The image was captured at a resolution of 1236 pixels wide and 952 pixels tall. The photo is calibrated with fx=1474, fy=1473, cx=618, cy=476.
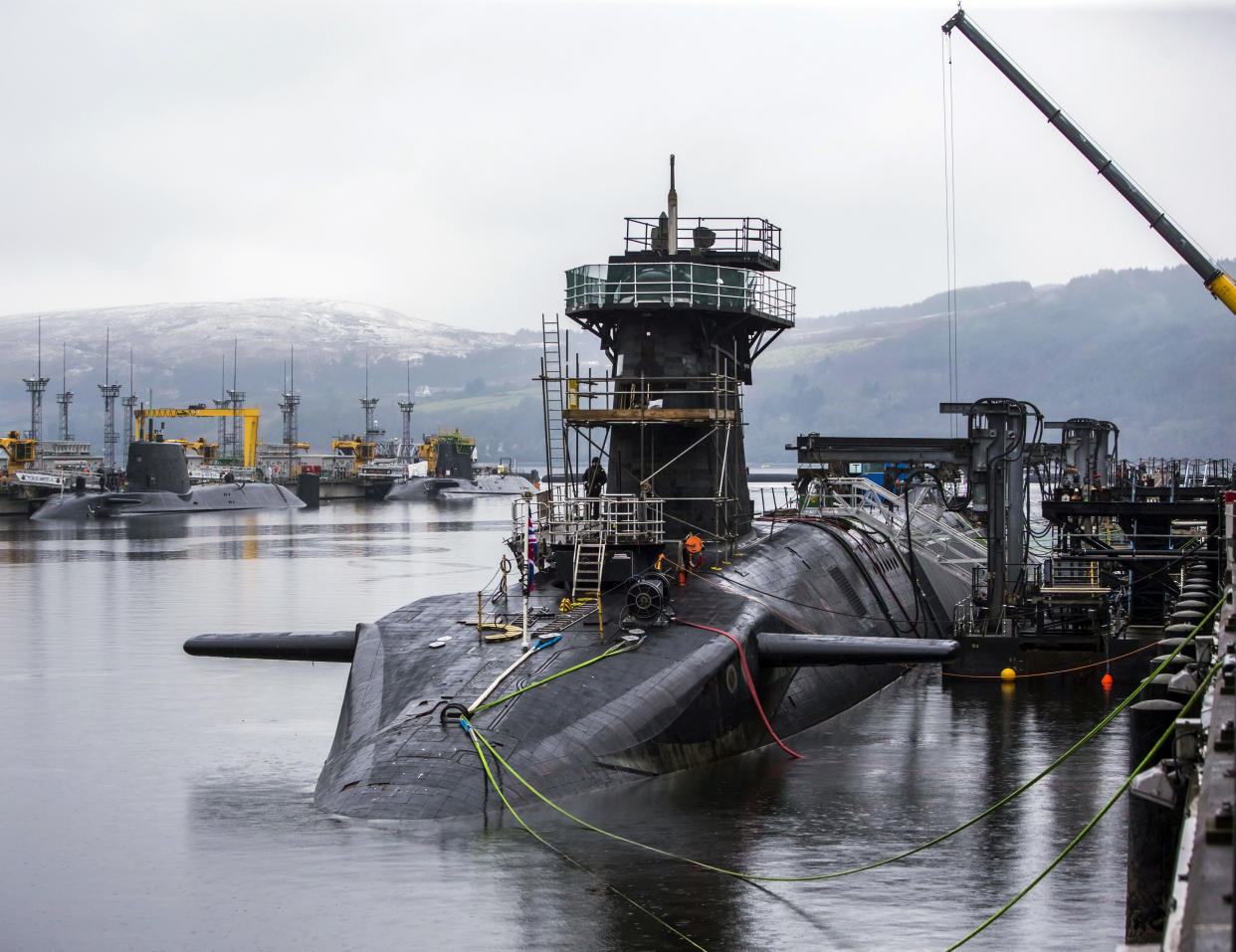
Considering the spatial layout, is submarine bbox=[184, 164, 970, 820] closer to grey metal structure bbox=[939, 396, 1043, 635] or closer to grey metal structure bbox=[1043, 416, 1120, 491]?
grey metal structure bbox=[939, 396, 1043, 635]

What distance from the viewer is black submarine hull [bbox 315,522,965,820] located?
19.0m

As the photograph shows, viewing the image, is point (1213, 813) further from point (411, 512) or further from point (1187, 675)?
point (411, 512)

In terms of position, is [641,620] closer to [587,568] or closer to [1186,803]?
[587,568]

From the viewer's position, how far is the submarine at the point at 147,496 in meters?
121

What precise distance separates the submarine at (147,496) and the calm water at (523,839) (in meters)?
89.3

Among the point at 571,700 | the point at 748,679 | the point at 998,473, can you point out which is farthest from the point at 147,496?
the point at 571,700

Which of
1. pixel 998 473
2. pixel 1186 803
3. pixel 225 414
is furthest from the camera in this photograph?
pixel 225 414

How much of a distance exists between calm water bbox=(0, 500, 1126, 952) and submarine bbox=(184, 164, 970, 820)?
0.70 m

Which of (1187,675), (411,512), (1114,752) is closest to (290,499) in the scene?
(411,512)

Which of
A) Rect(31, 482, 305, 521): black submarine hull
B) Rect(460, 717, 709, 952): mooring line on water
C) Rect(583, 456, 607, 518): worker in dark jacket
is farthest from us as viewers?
Rect(31, 482, 305, 521): black submarine hull

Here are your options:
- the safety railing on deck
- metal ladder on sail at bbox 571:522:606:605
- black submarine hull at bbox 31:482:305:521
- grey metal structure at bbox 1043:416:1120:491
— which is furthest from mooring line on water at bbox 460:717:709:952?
black submarine hull at bbox 31:482:305:521

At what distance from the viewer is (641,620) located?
23734 mm

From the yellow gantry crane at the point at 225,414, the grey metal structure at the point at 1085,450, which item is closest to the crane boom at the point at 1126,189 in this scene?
the grey metal structure at the point at 1085,450

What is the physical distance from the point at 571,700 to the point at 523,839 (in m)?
2.82
